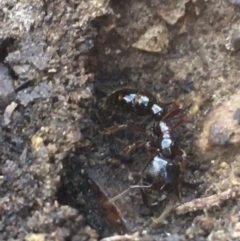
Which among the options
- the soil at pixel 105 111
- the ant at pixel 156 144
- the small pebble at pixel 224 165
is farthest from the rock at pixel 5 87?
the small pebble at pixel 224 165

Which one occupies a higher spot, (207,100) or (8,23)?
(8,23)

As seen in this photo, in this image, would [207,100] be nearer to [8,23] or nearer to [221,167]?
[221,167]

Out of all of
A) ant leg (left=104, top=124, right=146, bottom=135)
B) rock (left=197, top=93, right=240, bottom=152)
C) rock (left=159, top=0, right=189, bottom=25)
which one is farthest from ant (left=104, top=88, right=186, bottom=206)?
rock (left=159, top=0, right=189, bottom=25)

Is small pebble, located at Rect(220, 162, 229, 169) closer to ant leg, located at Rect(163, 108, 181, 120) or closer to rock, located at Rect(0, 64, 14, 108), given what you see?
ant leg, located at Rect(163, 108, 181, 120)

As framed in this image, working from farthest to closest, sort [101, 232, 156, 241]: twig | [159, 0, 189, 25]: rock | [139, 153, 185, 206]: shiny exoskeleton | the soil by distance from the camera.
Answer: [159, 0, 189, 25]: rock, [139, 153, 185, 206]: shiny exoskeleton, the soil, [101, 232, 156, 241]: twig

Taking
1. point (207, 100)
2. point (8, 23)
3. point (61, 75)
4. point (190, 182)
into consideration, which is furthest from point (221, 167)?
point (8, 23)

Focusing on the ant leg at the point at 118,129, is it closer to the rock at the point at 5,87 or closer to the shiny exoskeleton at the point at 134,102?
the shiny exoskeleton at the point at 134,102

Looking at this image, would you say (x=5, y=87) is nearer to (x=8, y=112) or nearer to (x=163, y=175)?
(x=8, y=112)

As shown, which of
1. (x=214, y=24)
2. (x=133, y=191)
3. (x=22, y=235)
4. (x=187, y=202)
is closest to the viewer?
(x=22, y=235)
